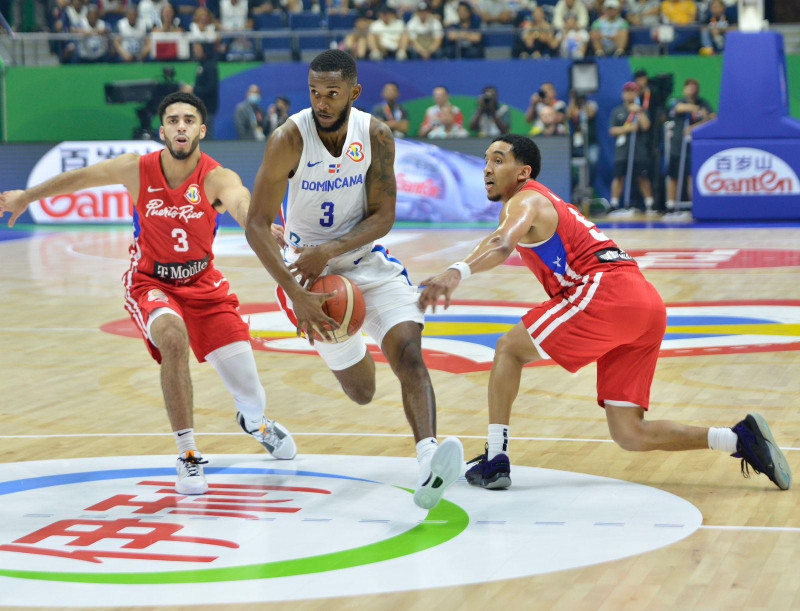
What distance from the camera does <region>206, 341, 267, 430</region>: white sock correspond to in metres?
6.27

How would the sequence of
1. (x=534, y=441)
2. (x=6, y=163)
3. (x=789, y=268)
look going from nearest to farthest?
(x=534, y=441)
(x=789, y=268)
(x=6, y=163)

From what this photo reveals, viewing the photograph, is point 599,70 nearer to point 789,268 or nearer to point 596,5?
point 596,5

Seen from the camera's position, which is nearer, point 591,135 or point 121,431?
point 121,431

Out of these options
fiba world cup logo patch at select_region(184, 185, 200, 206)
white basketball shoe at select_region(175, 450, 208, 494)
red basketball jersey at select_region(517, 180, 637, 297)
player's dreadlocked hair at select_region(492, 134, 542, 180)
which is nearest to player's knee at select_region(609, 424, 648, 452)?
red basketball jersey at select_region(517, 180, 637, 297)

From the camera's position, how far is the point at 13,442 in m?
6.79

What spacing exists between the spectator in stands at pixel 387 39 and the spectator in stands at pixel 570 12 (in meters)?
2.65

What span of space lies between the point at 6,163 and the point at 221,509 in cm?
1729

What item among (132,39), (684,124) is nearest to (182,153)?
(684,124)

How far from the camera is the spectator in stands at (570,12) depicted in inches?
850

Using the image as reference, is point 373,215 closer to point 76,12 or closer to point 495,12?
point 495,12

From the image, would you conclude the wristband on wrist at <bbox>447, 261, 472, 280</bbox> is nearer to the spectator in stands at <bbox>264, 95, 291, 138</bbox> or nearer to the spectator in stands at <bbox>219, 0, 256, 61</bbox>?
the spectator in stands at <bbox>264, 95, 291, 138</bbox>

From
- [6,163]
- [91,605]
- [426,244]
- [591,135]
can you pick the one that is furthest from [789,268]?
[6,163]

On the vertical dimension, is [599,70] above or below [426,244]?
above

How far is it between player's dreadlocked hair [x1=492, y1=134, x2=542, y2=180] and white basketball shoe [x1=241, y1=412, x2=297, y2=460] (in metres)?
1.79
